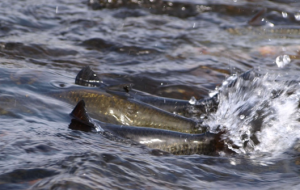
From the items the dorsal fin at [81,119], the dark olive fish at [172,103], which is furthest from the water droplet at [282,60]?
the dorsal fin at [81,119]

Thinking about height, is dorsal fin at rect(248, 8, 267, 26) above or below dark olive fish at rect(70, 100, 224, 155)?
above

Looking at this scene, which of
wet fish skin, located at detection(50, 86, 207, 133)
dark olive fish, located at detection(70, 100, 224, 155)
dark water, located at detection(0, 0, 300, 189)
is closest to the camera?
dark water, located at detection(0, 0, 300, 189)

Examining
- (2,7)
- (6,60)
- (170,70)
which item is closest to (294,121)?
(170,70)

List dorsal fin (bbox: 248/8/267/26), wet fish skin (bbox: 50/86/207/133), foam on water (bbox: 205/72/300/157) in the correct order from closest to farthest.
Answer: foam on water (bbox: 205/72/300/157) → wet fish skin (bbox: 50/86/207/133) → dorsal fin (bbox: 248/8/267/26)

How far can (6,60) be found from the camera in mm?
6863

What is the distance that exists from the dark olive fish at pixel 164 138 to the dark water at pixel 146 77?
169mm

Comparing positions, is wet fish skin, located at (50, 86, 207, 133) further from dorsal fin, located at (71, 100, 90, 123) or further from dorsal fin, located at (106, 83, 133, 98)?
dorsal fin, located at (71, 100, 90, 123)

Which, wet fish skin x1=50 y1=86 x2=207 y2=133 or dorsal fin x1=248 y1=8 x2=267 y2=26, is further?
dorsal fin x1=248 y1=8 x2=267 y2=26

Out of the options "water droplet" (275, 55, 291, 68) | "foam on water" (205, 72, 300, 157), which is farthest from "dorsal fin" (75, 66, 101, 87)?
"water droplet" (275, 55, 291, 68)

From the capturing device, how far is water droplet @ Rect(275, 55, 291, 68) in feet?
26.5

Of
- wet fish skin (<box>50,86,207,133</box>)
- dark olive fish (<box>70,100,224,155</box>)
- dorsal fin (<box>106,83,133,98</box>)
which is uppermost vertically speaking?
dorsal fin (<box>106,83,133,98</box>)

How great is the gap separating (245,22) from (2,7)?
18.1 ft

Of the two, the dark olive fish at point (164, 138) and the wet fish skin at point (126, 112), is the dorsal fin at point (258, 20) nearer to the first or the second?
the wet fish skin at point (126, 112)

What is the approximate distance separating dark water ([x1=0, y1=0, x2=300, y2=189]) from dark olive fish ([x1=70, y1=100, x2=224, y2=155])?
0.55 feet
